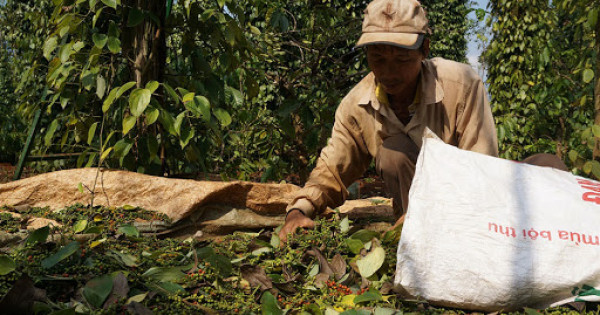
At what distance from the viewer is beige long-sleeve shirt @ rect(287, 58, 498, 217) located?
6.52 ft

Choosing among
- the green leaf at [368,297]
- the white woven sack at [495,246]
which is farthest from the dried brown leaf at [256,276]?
the white woven sack at [495,246]

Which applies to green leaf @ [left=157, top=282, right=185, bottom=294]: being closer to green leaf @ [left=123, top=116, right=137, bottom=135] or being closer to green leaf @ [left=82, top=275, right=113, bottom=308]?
green leaf @ [left=82, top=275, right=113, bottom=308]

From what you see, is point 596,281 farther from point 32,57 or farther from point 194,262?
point 32,57

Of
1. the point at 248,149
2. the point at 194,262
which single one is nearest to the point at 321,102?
the point at 248,149

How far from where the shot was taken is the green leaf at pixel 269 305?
4.59 ft

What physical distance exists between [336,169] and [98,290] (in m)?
1.07

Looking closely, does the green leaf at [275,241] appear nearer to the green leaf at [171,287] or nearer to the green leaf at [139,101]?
the green leaf at [171,287]

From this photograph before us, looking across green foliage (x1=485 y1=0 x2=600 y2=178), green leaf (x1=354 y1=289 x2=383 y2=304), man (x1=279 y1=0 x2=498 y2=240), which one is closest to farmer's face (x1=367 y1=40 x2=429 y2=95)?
man (x1=279 y1=0 x2=498 y2=240)

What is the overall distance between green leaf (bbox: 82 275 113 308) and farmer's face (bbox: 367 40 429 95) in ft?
3.57

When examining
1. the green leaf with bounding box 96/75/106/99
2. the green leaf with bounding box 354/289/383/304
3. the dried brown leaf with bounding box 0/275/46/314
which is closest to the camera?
the dried brown leaf with bounding box 0/275/46/314

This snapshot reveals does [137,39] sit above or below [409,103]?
above

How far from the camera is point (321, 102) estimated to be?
10.5 feet

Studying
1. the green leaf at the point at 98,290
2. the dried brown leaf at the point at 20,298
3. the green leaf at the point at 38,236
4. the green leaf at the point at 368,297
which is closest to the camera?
the dried brown leaf at the point at 20,298

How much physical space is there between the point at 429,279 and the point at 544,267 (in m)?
0.30
